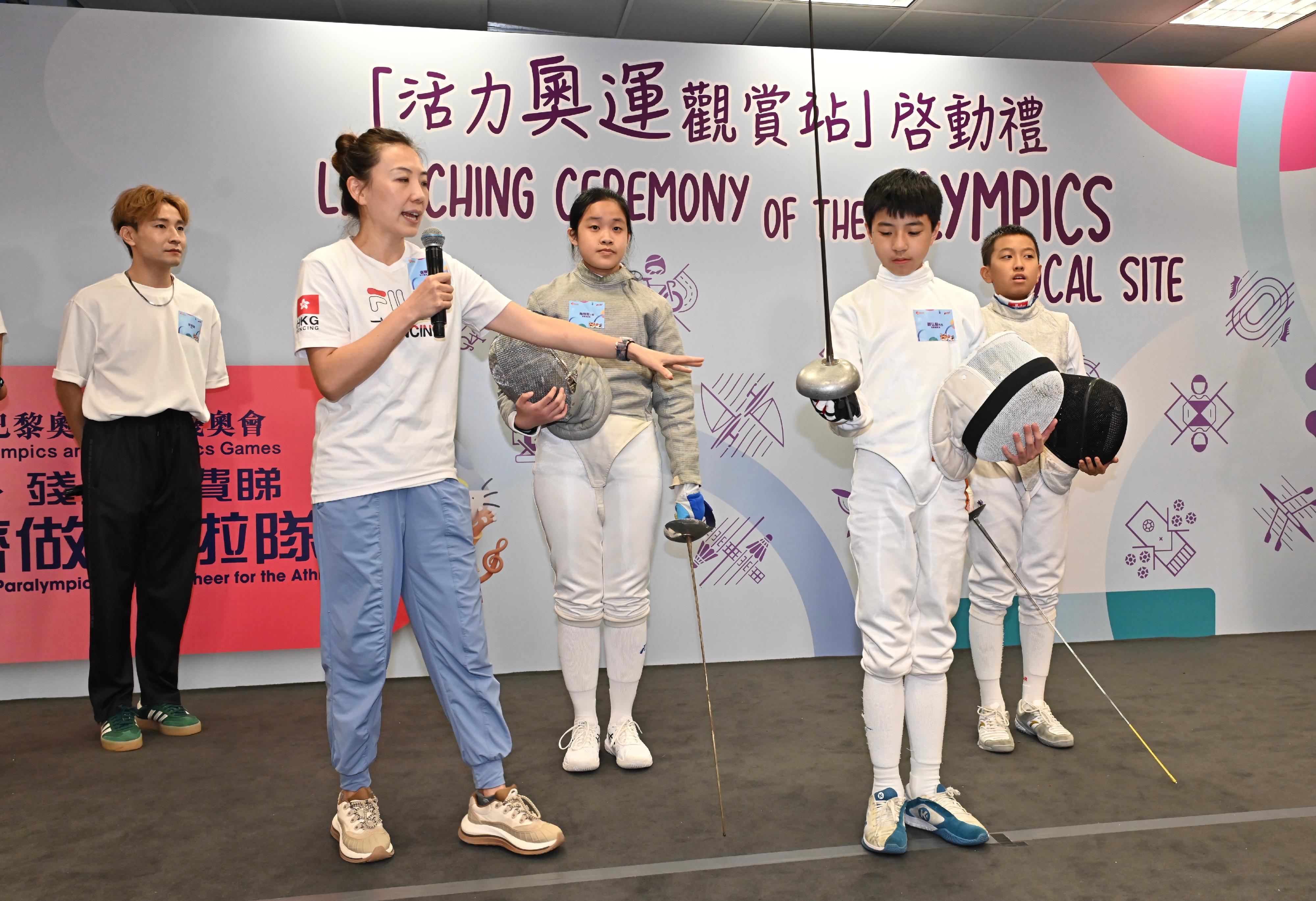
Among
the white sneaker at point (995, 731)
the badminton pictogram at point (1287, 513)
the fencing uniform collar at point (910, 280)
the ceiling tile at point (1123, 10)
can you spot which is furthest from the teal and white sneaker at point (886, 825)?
the ceiling tile at point (1123, 10)

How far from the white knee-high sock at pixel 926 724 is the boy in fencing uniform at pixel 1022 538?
2.27 ft

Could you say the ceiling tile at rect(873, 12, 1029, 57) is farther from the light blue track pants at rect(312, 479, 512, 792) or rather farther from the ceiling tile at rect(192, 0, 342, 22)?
the light blue track pants at rect(312, 479, 512, 792)

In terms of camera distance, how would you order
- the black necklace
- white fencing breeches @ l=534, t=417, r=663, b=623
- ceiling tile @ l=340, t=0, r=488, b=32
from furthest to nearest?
1. ceiling tile @ l=340, t=0, r=488, b=32
2. the black necklace
3. white fencing breeches @ l=534, t=417, r=663, b=623

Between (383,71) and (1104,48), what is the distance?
359 cm

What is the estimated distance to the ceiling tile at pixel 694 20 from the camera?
158 inches

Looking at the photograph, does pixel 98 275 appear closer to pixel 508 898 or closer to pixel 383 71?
pixel 383 71

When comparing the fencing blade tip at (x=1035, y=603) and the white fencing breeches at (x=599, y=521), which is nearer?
the fencing blade tip at (x=1035, y=603)

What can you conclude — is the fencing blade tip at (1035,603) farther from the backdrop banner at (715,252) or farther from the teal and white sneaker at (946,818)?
the backdrop banner at (715,252)

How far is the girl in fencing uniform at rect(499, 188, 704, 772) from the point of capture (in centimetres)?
262

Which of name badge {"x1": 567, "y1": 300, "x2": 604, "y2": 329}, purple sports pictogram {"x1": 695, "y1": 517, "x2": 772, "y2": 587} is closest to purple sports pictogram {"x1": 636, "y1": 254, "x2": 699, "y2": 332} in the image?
purple sports pictogram {"x1": 695, "y1": 517, "x2": 772, "y2": 587}

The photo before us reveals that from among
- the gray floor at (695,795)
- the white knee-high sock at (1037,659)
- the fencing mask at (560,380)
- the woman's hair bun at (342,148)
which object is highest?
the woman's hair bun at (342,148)

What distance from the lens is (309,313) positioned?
74.7 inches

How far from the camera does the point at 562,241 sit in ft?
12.0

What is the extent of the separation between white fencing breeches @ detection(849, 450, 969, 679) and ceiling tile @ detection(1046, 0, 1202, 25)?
3.17m
